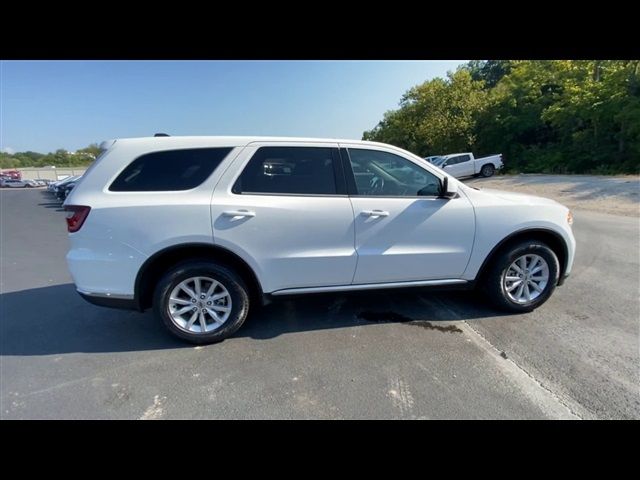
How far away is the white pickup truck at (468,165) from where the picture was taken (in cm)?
2055

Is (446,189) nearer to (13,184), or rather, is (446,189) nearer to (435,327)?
(435,327)

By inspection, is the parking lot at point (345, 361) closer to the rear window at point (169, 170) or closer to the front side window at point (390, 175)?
the front side window at point (390, 175)

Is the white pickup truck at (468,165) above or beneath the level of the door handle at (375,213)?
above

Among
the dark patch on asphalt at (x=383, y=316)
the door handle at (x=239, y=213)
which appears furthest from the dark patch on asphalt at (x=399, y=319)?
the door handle at (x=239, y=213)

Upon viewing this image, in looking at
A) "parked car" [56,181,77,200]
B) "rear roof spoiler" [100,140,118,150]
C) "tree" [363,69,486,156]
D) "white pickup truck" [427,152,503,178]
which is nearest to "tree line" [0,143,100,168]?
"parked car" [56,181,77,200]

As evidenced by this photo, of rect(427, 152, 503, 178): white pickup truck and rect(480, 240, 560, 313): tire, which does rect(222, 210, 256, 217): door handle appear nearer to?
rect(480, 240, 560, 313): tire

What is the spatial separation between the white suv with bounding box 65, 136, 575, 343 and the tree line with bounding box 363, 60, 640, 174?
67.5 feet

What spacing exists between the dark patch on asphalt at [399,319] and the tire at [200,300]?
1.29 m
